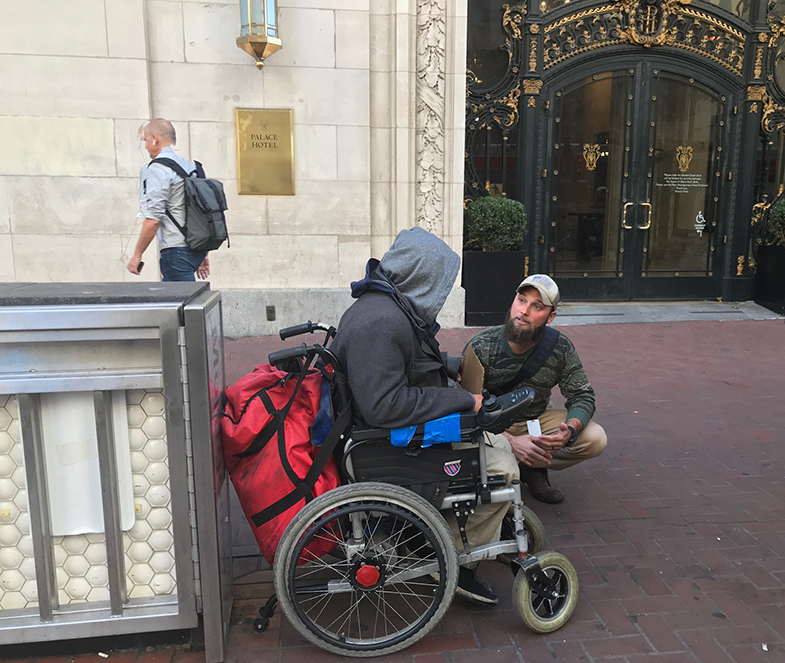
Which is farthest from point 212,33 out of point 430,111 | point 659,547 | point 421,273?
point 659,547

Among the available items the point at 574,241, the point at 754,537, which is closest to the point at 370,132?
the point at 574,241

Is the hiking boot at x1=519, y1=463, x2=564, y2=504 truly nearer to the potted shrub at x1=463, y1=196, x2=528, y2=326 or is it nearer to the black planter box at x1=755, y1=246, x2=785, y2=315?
the potted shrub at x1=463, y1=196, x2=528, y2=326

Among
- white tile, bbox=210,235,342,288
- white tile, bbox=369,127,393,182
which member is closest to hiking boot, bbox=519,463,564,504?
white tile, bbox=210,235,342,288

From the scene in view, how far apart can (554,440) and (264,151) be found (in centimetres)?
561

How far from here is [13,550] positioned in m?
2.45

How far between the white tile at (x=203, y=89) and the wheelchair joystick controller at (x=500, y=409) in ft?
19.9

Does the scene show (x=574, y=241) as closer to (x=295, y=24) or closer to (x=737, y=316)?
(x=737, y=316)

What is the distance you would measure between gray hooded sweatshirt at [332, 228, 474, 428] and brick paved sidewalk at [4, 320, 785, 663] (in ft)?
3.16

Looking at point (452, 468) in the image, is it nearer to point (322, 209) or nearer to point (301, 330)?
point (301, 330)

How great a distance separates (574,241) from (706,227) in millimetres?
2002

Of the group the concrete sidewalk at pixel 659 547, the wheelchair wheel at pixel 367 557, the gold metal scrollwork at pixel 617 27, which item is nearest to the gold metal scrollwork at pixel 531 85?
the gold metal scrollwork at pixel 617 27

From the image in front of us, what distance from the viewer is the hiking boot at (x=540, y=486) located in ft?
13.0

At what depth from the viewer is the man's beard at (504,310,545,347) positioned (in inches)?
136

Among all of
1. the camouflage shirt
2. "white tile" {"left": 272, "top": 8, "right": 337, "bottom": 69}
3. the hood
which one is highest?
A: "white tile" {"left": 272, "top": 8, "right": 337, "bottom": 69}
